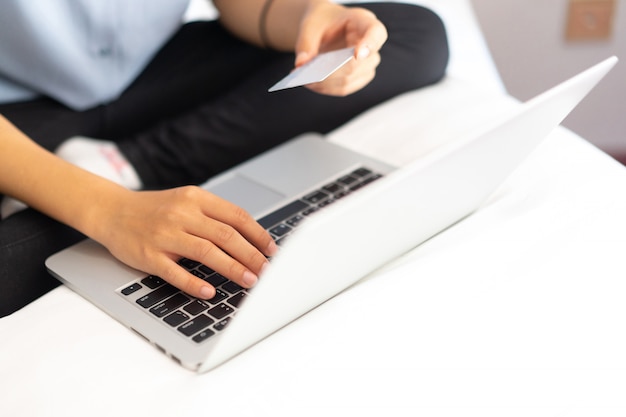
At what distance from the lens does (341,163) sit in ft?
2.52

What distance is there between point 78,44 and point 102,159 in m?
0.17

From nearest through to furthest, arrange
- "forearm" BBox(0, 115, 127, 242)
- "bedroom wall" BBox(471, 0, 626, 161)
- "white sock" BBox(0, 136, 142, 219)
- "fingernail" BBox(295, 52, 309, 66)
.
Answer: "forearm" BBox(0, 115, 127, 242) → "fingernail" BBox(295, 52, 309, 66) → "white sock" BBox(0, 136, 142, 219) → "bedroom wall" BBox(471, 0, 626, 161)

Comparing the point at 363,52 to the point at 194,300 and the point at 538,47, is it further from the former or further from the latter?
the point at 538,47

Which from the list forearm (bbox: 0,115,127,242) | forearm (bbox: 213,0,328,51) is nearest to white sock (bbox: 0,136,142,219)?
forearm (bbox: 0,115,127,242)

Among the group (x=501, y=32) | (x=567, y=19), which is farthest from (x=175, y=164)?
(x=567, y=19)

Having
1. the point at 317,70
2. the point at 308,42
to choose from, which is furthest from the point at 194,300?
the point at 308,42

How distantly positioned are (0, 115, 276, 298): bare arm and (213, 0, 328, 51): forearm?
0.36m

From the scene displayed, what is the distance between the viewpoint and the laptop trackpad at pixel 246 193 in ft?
2.39

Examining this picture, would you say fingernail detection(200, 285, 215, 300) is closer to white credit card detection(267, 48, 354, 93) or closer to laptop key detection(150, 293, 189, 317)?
laptop key detection(150, 293, 189, 317)

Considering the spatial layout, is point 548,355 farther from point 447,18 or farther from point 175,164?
point 447,18

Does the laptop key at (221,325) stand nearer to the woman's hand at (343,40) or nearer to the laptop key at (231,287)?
the laptop key at (231,287)

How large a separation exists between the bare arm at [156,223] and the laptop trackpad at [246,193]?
0.12 meters

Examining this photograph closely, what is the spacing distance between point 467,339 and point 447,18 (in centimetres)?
76

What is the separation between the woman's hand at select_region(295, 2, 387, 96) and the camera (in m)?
0.74
